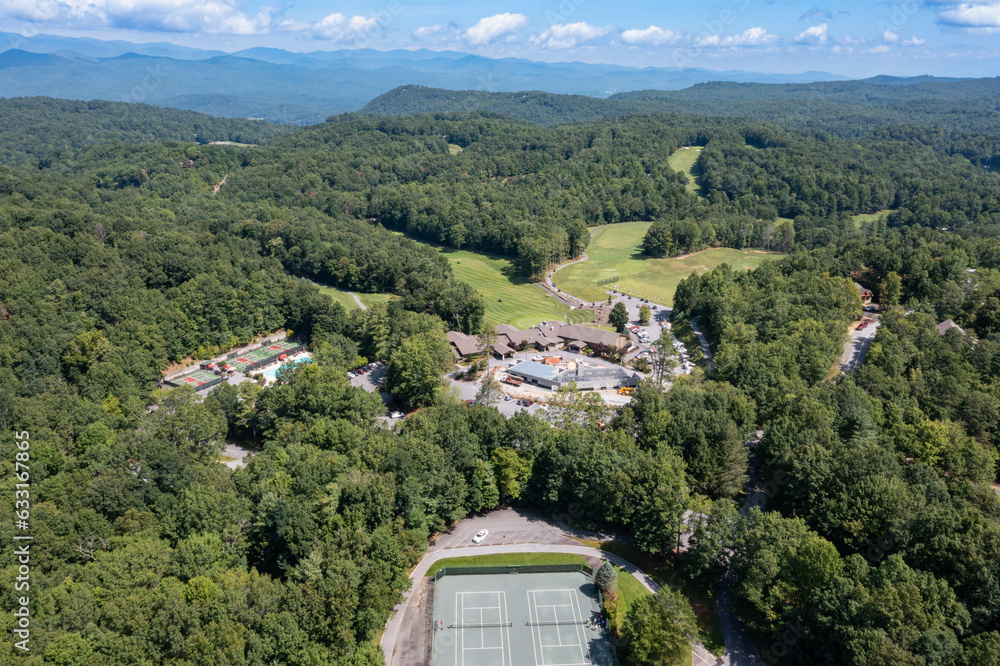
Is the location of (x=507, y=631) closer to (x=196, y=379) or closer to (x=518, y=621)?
(x=518, y=621)

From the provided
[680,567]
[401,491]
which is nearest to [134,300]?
[401,491]

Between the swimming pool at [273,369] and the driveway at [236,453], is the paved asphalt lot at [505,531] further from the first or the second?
the swimming pool at [273,369]

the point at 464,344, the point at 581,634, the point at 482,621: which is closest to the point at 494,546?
the point at 482,621

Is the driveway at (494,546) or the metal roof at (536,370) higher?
the metal roof at (536,370)

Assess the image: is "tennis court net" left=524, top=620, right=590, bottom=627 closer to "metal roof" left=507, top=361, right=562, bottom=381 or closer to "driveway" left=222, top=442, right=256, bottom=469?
"driveway" left=222, top=442, right=256, bottom=469

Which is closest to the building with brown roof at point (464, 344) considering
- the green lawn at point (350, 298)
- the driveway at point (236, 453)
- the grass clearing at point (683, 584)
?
the green lawn at point (350, 298)

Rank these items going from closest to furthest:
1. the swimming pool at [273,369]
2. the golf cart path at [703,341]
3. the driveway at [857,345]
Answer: the driveway at [857,345] → the swimming pool at [273,369] → the golf cart path at [703,341]
